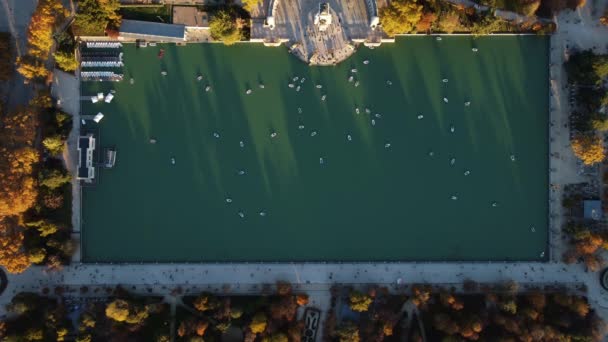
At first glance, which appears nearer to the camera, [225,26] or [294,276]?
[225,26]

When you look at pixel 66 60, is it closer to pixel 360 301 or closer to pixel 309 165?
pixel 309 165

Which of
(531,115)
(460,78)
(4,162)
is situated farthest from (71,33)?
(531,115)

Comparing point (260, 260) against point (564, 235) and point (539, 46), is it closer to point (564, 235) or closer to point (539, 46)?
point (564, 235)

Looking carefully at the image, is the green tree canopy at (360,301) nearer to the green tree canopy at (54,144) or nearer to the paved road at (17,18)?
the green tree canopy at (54,144)

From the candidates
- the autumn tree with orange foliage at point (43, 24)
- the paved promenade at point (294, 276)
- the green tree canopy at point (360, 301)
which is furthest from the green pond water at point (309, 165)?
the autumn tree with orange foliage at point (43, 24)

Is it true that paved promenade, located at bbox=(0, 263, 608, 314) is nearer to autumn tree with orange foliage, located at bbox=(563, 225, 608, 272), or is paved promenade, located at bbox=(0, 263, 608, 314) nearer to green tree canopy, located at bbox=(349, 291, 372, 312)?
autumn tree with orange foliage, located at bbox=(563, 225, 608, 272)

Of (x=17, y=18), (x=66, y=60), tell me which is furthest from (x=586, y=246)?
(x=17, y=18)
